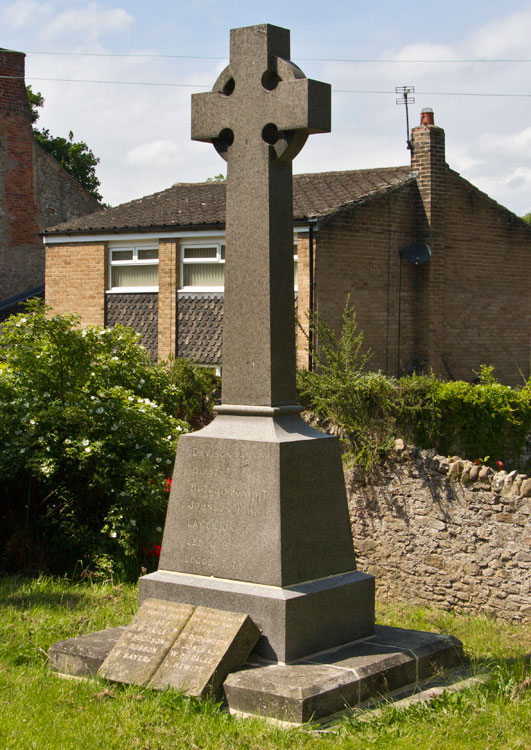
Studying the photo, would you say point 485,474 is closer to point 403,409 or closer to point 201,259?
point 403,409

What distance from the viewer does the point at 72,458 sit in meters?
9.60

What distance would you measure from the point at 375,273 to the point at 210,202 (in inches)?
183

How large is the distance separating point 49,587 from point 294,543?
3.57 metres

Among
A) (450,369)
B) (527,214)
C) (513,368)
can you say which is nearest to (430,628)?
(450,369)

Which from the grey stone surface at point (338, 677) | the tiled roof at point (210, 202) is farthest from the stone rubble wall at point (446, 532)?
the tiled roof at point (210, 202)

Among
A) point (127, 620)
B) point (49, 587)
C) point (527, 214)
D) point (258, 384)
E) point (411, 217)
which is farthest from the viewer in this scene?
point (527, 214)

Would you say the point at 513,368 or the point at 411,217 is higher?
the point at 411,217

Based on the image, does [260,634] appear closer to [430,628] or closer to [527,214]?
[430,628]

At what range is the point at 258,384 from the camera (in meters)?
6.08

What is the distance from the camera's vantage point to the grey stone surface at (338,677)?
502 cm

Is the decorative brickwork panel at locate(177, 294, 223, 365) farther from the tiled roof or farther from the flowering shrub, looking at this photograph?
the flowering shrub

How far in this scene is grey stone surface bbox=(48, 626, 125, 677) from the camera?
574cm

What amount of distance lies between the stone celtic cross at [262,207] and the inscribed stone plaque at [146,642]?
4.65ft

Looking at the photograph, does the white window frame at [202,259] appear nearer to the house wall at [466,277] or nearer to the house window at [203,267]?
the house window at [203,267]
